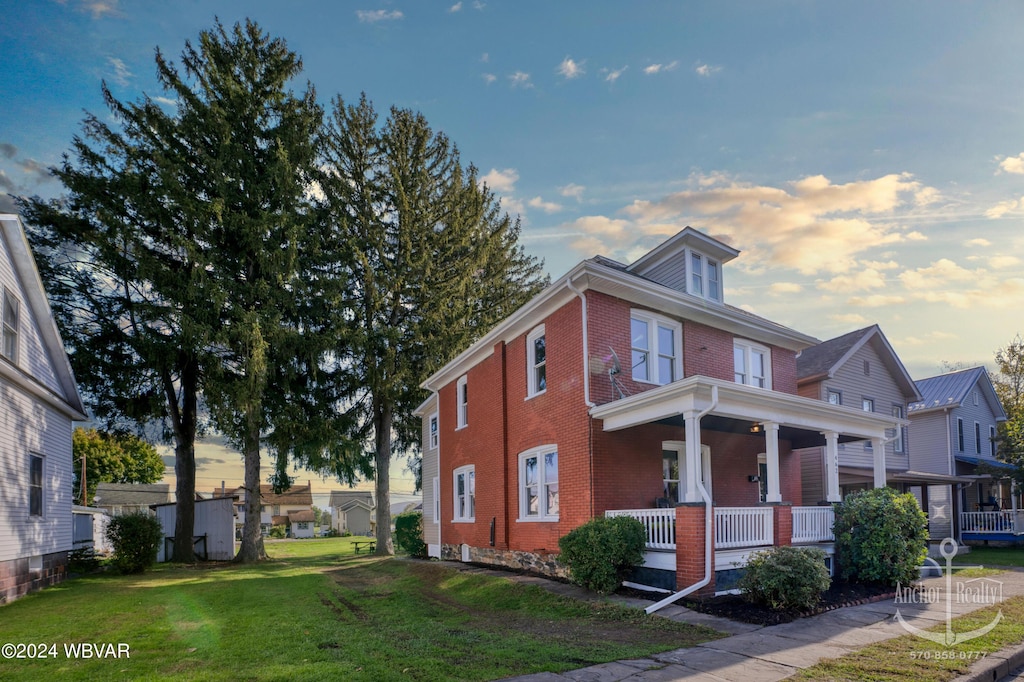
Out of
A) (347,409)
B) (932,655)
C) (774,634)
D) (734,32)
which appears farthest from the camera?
(347,409)

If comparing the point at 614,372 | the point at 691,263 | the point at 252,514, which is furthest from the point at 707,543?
the point at 252,514

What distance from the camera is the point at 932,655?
7938mm

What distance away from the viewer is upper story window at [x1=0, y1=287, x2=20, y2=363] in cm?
1451

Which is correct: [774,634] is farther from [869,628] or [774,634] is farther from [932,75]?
[932,75]

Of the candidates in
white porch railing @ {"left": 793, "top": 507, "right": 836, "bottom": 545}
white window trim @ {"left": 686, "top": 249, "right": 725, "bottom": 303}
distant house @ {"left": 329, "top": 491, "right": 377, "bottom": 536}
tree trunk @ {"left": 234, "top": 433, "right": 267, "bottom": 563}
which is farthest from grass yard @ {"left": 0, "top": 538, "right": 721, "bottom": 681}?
distant house @ {"left": 329, "top": 491, "right": 377, "bottom": 536}

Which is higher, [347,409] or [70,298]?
[70,298]

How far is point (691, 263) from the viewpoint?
16.5 meters

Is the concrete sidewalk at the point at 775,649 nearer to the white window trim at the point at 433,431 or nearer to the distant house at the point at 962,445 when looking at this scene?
the white window trim at the point at 433,431

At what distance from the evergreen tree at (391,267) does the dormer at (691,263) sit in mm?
12075

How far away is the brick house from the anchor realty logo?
185 centimetres

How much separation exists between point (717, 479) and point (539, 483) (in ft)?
13.8

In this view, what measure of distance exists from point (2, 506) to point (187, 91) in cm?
1572

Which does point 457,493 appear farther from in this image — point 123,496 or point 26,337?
point 123,496

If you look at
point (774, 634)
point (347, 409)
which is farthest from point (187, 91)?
point (774, 634)
